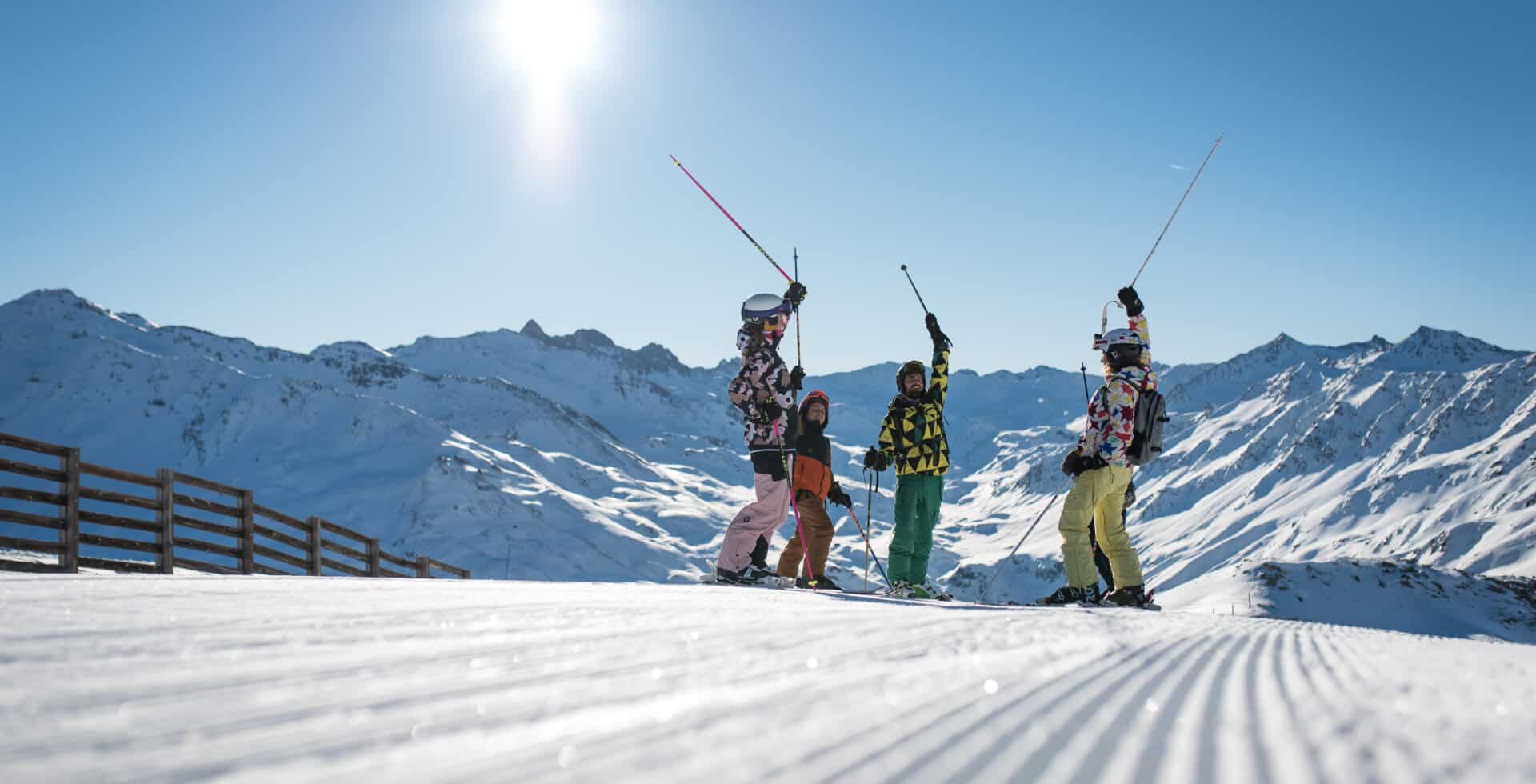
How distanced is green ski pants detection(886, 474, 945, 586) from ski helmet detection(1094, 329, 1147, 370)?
5.82 ft

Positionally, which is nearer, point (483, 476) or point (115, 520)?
point (115, 520)

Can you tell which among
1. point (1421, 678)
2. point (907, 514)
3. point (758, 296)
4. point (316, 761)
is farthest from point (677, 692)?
point (758, 296)

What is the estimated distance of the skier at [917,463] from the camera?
26.3 ft

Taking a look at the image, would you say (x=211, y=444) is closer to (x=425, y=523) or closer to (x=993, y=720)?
(x=425, y=523)

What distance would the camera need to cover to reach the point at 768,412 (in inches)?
328

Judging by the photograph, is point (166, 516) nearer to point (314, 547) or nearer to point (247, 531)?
point (247, 531)

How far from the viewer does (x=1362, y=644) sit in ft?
10.1

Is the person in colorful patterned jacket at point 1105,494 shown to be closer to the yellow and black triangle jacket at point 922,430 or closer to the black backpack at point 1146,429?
the black backpack at point 1146,429

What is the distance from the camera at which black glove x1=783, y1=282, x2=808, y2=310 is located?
9016 mm

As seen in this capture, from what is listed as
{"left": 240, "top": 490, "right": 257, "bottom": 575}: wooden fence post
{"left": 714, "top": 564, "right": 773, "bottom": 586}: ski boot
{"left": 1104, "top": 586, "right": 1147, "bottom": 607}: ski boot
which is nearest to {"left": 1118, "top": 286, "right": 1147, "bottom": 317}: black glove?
{"left": 1104, "top": 586, "right": 1147, "bottom": 607}: ski boot

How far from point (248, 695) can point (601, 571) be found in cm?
11513

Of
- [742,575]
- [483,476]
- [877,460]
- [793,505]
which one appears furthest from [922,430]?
[483,476]

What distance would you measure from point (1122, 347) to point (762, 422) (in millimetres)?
3203

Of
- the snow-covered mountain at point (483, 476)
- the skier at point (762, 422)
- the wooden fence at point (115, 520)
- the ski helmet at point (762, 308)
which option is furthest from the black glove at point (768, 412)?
the snow-covered mountain at point (483, 476)
